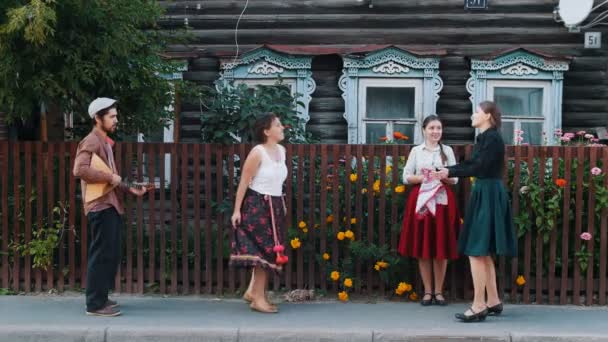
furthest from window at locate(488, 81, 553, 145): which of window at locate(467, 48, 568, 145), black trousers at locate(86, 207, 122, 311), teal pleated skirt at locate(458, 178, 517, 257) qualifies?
black trousers at locate(86, 207, 122, 311)

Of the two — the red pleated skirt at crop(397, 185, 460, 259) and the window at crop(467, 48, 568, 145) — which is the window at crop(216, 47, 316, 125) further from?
the red pleated skirt at crop(397, 185, 460, 259)

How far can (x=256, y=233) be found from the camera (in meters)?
6.65

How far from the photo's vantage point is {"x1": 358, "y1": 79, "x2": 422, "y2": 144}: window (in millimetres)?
11000

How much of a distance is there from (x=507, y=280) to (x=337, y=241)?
1571 mm

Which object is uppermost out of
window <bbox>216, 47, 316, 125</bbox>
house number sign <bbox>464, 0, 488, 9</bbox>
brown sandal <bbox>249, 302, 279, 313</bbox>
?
house number sign <bbox>464, 0, 488, 9</bbox>

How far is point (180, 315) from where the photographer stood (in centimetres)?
664

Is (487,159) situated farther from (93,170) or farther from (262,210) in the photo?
(93,170)

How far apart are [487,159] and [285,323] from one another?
6.70 feet

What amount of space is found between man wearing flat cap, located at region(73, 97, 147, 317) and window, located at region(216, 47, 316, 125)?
15.1ft

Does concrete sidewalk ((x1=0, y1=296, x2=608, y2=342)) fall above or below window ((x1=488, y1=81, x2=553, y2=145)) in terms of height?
below

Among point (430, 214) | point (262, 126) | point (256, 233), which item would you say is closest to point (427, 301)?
point (430, 214)

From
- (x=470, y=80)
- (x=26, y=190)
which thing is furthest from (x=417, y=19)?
(x=26, y=190)

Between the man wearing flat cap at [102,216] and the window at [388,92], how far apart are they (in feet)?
16.2

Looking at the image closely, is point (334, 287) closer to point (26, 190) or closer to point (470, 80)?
point (26, 190)
